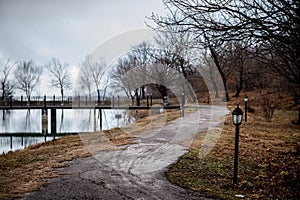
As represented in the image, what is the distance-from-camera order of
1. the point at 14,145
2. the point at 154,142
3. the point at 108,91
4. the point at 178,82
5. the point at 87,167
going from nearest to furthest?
the point at 87,167, the point at 154,142, the point at 14,145, the point at 178,82, the point at 108,91

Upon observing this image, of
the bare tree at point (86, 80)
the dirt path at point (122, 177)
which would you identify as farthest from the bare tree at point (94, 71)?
the dirt path at point (122, 177)

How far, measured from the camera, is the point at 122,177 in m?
5.70

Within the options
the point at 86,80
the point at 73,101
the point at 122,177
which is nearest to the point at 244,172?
the point at 122,177

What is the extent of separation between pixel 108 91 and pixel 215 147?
36.5m

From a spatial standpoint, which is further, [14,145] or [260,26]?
[14,145]

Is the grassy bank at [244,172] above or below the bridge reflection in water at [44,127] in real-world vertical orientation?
above

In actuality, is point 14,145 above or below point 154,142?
below

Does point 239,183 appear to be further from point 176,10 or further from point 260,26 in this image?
point 176,10

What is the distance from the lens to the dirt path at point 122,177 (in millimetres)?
4672

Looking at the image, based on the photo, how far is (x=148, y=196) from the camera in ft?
15.1

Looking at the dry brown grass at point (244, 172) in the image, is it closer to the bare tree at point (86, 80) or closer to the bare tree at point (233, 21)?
the bare tree at point (233, 21)

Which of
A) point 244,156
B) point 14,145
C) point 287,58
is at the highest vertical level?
point 287,58

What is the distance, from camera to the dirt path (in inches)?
184

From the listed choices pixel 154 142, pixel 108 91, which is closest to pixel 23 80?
pixel 108 91
